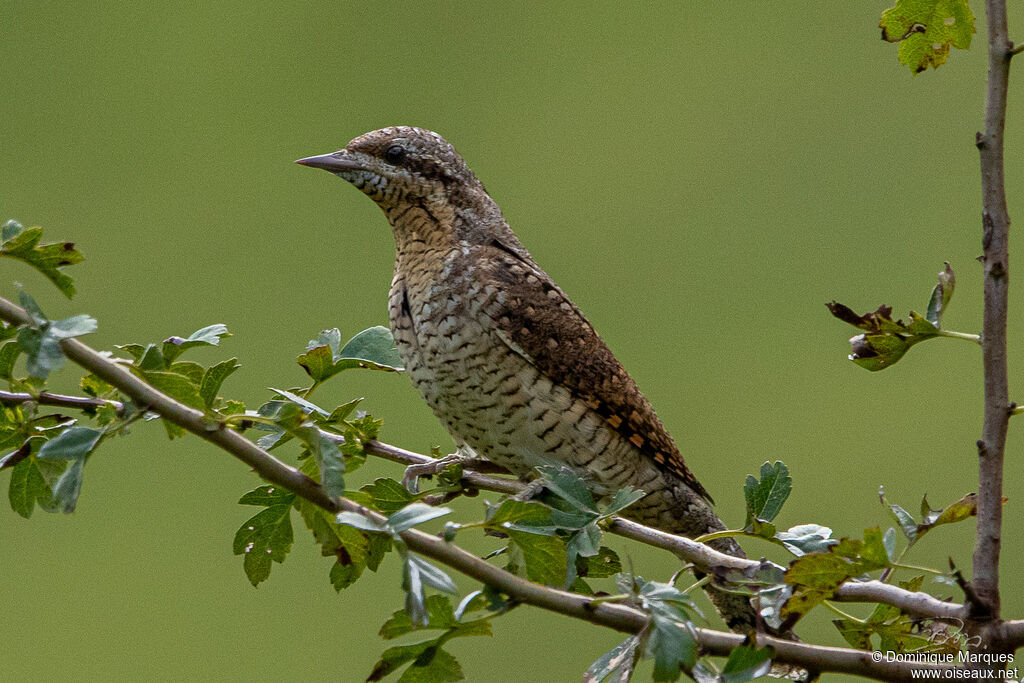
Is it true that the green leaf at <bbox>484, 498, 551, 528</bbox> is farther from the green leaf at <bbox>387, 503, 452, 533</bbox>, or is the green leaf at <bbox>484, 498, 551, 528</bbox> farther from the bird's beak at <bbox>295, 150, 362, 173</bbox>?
the bird's beak at <bbox>295, 150, 362, 173</bbox>

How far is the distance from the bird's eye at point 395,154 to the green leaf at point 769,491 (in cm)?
88

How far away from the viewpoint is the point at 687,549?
0.96 metres

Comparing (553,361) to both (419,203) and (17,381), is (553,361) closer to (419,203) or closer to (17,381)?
(419,203)

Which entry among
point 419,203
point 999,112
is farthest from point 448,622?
point 419,203

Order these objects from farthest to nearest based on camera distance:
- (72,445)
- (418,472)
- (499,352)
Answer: (499,352) < (418,472) < (72,445)

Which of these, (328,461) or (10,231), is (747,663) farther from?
(10,231)

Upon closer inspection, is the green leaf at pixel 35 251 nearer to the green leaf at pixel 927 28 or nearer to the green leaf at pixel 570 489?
the green leaf at pixel 570 489

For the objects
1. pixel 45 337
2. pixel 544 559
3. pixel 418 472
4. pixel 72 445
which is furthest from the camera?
pixel 418 472

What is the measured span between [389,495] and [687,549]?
313 mm

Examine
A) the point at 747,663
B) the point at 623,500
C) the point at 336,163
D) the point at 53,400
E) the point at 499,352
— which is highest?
the point at 336,163

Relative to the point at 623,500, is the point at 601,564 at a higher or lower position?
lower

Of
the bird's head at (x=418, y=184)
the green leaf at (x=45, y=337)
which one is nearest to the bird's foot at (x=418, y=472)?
the bird's head at (x=418, y=184)

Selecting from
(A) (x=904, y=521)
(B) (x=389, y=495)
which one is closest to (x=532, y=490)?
(B) (x=389, y=495)

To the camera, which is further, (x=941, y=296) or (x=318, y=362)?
(x=318, y=362)
